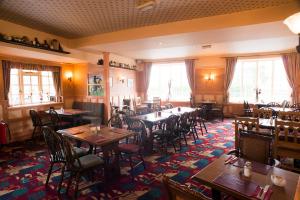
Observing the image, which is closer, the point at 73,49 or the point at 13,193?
the point at 13,193

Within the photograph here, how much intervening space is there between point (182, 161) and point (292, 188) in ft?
8.25

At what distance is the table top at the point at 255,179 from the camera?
1488 mm

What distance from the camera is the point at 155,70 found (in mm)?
10539

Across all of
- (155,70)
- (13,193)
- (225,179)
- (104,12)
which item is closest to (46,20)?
(104,12)

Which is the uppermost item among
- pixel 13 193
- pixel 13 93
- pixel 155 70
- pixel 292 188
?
pixel 155 70

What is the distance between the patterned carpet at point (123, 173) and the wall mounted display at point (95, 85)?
9.38ft

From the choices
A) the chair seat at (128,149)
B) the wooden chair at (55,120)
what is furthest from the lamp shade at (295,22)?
the wooden chair at (55,120)

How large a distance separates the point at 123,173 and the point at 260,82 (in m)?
7.57

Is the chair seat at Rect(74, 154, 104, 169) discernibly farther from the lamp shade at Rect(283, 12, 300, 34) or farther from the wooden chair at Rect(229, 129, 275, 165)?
the lamp shade at Rect(283, 12, 300, 34)

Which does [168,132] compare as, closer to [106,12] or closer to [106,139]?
[106,139]

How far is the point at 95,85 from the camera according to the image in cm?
739

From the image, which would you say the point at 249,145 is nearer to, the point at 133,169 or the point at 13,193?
the point at 133,169

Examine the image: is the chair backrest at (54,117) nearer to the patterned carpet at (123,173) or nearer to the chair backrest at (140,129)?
the patterned carpet at (123,173)

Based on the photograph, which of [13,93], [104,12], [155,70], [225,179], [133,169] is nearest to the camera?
[225,179]
